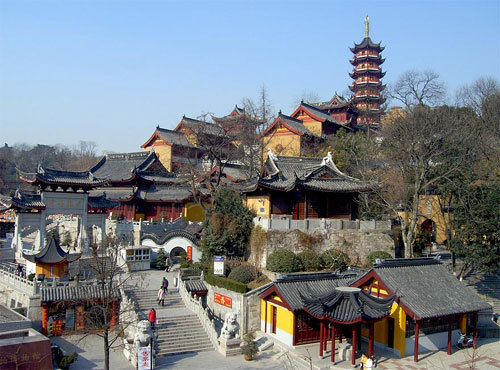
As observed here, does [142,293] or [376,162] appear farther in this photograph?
[376,162]

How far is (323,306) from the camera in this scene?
1522 cm

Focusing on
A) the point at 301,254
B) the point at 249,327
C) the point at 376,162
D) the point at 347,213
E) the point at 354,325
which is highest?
the point at 376,162

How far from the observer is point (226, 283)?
20828 millimetres

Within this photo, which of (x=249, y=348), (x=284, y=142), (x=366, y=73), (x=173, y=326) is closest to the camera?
(x=249, y=348)

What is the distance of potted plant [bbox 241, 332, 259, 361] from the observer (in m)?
17.0

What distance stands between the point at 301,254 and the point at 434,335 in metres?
7.23

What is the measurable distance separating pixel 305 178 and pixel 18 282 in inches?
582

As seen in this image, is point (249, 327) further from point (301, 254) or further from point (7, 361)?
point (7, 361)

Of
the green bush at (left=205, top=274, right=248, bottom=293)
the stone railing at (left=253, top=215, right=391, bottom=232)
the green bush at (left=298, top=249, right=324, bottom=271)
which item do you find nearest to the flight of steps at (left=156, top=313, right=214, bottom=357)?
the green bush at (left=205, top=274, right=248, bottom=293)

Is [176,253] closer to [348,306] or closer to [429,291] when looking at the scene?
[348,306]

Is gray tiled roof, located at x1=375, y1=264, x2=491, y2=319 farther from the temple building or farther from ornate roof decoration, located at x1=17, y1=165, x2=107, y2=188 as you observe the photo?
ornate roof decoration, located at x1=17, y1=165, x2=107, y2=188

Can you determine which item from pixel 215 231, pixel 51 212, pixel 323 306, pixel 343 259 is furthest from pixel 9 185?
pixel 323 306

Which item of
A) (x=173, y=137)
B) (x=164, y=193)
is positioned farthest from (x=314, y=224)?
(x=173, y=137)

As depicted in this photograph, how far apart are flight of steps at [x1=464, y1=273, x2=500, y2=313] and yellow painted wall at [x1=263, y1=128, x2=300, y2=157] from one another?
1837cm
